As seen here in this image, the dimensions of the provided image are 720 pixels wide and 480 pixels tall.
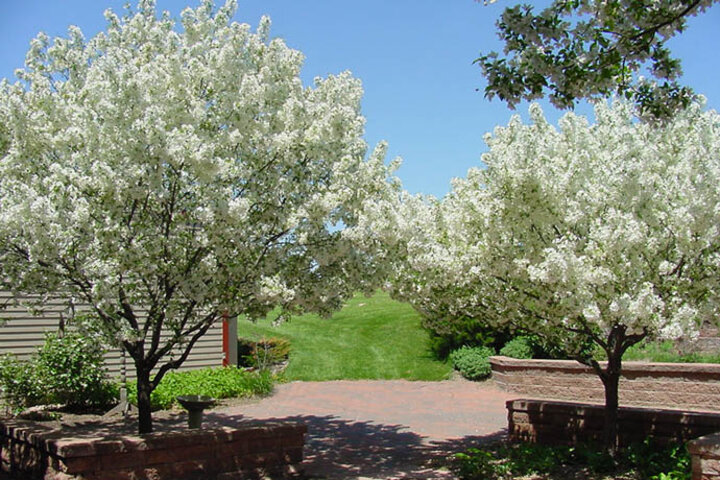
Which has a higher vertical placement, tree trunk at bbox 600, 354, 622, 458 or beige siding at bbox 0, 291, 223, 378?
beige siding at bbox 0, 291, 223, 378

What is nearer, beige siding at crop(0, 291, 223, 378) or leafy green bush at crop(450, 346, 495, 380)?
beige siding at crop(0, 291, 223, 378)

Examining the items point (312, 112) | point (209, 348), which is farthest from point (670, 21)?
point (209, 348)

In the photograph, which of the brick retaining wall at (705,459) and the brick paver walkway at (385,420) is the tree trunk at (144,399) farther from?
the brick retaining wall at (705,459)

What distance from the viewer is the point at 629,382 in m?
13.0

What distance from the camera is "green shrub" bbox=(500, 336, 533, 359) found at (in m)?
15.8

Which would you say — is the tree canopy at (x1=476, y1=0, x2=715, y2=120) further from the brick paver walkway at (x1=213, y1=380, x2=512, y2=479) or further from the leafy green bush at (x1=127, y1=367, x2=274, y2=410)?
the leafy green bush at (x1=127, y1=367, x2=274, y2=410)

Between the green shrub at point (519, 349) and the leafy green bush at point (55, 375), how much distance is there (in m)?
9.30

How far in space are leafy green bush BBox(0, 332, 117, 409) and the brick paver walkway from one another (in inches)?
95.1

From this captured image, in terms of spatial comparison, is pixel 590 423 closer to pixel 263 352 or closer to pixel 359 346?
pixel 263 352

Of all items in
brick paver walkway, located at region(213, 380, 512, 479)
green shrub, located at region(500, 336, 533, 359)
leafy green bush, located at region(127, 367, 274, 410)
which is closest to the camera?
brick paver walkway, located at region(213, 380, 512, 479)

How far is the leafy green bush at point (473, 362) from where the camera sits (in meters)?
15.9

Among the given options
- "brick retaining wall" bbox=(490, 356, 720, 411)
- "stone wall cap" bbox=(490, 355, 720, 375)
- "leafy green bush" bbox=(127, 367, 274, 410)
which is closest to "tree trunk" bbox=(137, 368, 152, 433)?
"leafy green bush" bbox=(127, 367, 274, 410)

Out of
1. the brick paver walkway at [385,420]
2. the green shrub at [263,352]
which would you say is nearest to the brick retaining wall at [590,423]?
the brick paver walkway at [385,420]

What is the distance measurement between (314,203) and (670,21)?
3.66m
